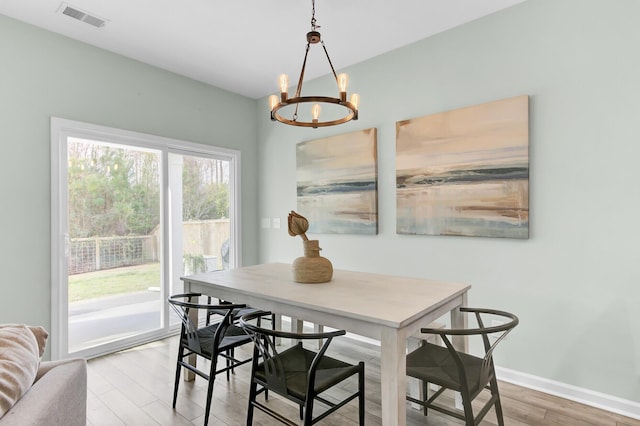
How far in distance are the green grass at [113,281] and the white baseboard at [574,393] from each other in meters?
3.17

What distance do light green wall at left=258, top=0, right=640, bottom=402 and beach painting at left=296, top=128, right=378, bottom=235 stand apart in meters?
0.56

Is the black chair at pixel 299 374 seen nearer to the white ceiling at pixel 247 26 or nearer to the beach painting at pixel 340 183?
the beach painting at pixel 340 183

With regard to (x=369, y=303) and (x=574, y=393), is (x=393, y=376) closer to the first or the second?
(x=369, y=303)

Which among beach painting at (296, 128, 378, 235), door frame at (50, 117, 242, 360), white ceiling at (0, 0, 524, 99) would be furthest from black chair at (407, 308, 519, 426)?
door frame at (50, 117, 242, 360)

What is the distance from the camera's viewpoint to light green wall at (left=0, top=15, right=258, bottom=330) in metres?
2.55

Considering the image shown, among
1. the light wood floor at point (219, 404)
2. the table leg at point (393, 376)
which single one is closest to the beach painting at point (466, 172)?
the light wood floor at point (219, 404)

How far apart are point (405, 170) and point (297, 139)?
56.9 inches

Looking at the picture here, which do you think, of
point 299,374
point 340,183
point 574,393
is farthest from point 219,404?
point 574,393

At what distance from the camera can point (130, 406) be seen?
2209 millimetres

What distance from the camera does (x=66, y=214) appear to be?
9.34ft

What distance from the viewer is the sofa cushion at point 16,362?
3.12ft

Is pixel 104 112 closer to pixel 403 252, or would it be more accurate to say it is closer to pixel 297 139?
pixel 297 139

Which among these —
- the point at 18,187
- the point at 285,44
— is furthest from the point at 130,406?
the point at 285,44

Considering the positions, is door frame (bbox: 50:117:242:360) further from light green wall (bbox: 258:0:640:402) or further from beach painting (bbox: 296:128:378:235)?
light green wall (bbox: 258:0:640:402)
